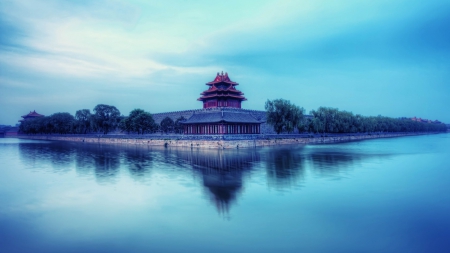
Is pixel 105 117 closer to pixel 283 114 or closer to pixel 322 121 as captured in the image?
pixel 283 114

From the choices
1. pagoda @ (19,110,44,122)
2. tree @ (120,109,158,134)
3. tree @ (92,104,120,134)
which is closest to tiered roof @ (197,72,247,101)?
tree @ (120,109,158,134)

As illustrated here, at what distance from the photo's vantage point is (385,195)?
1243 cm

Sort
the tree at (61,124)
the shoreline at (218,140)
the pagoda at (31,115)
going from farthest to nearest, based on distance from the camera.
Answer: the pagoda at (31,115) < the tree at (61,124) < the shoreline at (218,140)

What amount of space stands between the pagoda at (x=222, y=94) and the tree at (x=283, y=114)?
5.97 m

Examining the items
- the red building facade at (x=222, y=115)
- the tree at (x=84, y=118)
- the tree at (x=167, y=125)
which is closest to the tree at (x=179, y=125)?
the red building facade at (x=222, y=115)

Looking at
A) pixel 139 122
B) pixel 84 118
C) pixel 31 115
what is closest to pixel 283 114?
pixel 139 122

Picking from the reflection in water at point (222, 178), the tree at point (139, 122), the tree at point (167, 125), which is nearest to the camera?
the reflection in water at point (222, 178)

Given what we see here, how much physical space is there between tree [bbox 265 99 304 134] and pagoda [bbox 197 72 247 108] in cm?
597

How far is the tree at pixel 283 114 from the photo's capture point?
4053cm

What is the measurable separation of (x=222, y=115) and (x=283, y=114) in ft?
26.8

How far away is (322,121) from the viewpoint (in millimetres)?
49219

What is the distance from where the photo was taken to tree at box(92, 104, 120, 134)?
51750 millimetres

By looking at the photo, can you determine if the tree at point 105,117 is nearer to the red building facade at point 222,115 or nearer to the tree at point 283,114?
the red building facade at point 222,115

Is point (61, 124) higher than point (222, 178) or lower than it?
higher
